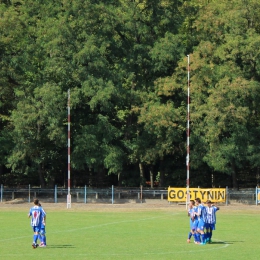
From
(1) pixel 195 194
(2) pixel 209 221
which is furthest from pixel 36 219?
(1) pixel 195 194

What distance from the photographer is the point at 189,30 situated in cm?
6788

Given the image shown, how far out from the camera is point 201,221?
2981 cm

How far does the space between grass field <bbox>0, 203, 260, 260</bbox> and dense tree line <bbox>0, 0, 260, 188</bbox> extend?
7.17m

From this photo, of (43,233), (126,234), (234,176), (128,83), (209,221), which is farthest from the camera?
(128,83)

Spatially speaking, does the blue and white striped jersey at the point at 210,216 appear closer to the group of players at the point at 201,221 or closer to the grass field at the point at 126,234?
the group of players at the point at 201,221

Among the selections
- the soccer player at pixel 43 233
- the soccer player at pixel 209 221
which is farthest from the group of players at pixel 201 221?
the soccer player at pixel 43 233

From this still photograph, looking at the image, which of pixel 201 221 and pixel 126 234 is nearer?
pixel 201 221

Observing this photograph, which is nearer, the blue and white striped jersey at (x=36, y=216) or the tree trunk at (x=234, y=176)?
the blue and white striped jersey at (x=36, y=216)

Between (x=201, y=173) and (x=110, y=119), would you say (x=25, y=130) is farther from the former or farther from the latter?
(x=201, y=173)

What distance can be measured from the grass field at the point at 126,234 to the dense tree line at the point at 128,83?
23.5 feet

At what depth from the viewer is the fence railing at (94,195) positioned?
61750mm

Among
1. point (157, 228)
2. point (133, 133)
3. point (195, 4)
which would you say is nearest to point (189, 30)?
point (195, 4)

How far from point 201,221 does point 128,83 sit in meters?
37.5

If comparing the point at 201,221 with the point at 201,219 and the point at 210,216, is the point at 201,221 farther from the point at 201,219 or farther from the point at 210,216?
the point at 210,216
